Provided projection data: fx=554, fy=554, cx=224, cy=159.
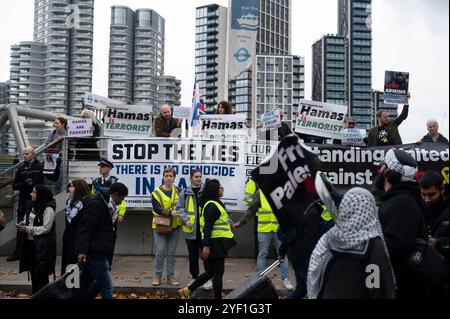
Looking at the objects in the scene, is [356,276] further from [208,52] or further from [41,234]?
[208,52]

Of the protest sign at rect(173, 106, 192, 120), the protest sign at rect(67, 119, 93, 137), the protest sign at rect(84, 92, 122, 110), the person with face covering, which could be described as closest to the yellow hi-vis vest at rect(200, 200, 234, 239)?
the person with face covering

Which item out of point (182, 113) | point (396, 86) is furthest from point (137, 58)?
point (396, 86)

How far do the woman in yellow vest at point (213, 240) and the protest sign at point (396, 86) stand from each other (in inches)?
191

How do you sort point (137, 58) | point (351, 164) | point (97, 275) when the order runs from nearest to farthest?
point (97, 275) < point (351, 164) < point (137, 58)

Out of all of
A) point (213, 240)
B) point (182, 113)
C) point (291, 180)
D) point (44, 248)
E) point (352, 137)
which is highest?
point (182, 113)

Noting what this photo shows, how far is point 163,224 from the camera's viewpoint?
899cm

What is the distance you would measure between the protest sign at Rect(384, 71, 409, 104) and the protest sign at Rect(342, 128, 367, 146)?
1.28 metres

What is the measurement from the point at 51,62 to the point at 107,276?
488 feet

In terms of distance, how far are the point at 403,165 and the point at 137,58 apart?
148m

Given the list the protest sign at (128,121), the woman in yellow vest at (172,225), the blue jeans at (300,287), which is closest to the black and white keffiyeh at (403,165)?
the blue jeans at (300,287)

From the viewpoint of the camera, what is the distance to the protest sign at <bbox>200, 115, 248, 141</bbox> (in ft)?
38.5

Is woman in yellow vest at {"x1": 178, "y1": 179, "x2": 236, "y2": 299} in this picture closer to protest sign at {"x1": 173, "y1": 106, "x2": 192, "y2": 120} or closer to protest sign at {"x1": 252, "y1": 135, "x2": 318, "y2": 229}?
protest sign at {"x1": 252, "y1": 135, "x2": 318, "y2": 229}

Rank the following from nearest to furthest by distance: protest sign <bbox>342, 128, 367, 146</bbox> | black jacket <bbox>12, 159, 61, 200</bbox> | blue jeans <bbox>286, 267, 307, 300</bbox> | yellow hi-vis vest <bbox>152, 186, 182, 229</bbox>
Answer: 1. blue jeans <bbox>286, 267, 307, 300</bbox>
2. yellow hi-vis vest <bbox>152, 186, 182, 229</bbox>
3. black jacket <bbox>12, 159, 61, 200</bbox>
4. protest sign <bbox>342, 128, 367, 146</bbox>
